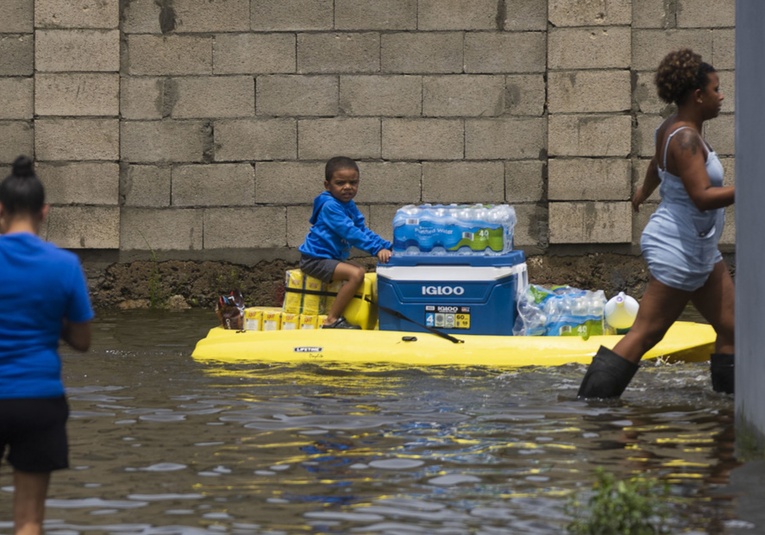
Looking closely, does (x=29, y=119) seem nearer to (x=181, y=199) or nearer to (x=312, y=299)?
(x=181, y=199)

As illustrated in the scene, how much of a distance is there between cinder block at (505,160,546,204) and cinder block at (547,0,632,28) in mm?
1160

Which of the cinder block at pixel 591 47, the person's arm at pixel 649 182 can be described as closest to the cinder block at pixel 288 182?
the cinder block at pixel 591 47

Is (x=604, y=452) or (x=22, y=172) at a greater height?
(x=22, y=172)

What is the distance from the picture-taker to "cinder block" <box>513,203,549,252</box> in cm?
1184

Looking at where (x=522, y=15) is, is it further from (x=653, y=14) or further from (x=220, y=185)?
(x=220, y=185)

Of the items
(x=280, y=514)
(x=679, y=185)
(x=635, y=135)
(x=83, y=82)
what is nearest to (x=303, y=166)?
(x=83, y=82)

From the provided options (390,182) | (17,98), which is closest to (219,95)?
(390,182)

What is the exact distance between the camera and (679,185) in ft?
22.5

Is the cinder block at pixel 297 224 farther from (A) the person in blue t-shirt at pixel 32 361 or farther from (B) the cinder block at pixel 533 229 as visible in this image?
(A) the person in blue t-shirt at pixel 32 361

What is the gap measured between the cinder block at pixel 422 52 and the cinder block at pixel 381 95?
0.10m

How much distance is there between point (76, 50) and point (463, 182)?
134 inches

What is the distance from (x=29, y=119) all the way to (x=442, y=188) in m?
3.50

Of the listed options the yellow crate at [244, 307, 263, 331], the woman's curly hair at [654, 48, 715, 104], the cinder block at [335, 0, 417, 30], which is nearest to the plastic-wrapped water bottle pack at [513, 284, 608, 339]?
the yellow crate at [244, 307, 263, 331]

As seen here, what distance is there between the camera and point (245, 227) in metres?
11.9
